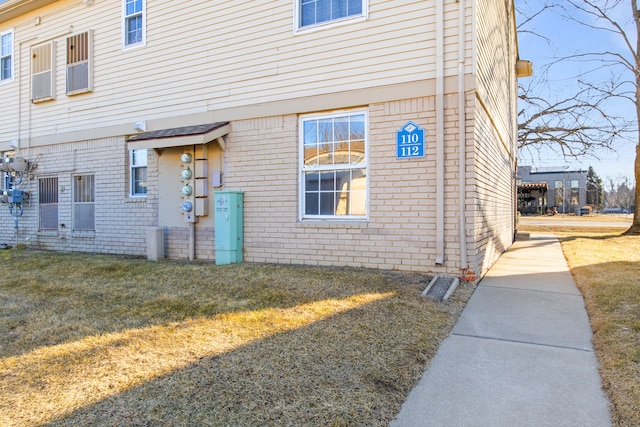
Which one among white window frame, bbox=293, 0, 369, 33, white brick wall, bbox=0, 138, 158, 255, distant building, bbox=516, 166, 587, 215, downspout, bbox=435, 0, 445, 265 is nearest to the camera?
downspout, bbox=435, 0, 445, 265

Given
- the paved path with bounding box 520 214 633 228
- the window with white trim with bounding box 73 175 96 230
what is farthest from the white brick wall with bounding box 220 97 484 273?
the paved path with bounding box 520 214 633 228

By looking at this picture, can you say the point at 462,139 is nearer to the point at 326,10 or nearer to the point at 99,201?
the point at 326,10

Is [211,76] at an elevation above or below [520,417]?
above

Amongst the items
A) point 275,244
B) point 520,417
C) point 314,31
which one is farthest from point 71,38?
point 520,417

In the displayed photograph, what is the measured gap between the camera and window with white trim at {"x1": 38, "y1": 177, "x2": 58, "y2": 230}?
10.6 meters

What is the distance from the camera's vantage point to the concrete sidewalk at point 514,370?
2717 mm

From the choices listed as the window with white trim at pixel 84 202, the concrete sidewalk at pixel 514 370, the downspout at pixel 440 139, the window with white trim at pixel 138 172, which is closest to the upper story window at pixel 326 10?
the downspout at pixel 440 139

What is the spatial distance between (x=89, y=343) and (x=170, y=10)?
291 inches

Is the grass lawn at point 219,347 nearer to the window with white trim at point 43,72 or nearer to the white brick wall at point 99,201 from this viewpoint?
the white brick wall at point 99,201

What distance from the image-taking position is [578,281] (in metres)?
6.52

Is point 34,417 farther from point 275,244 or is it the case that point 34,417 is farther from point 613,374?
point 275,244

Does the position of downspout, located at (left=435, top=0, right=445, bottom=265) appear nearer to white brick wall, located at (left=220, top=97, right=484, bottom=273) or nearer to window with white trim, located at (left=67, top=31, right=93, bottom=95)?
white brick wall, located at (left=220, top=97, right=484, bottom=273)

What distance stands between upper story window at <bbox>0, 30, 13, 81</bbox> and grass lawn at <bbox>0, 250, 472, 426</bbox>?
835 centimetres

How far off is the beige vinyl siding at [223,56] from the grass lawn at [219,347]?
10.8 feet
